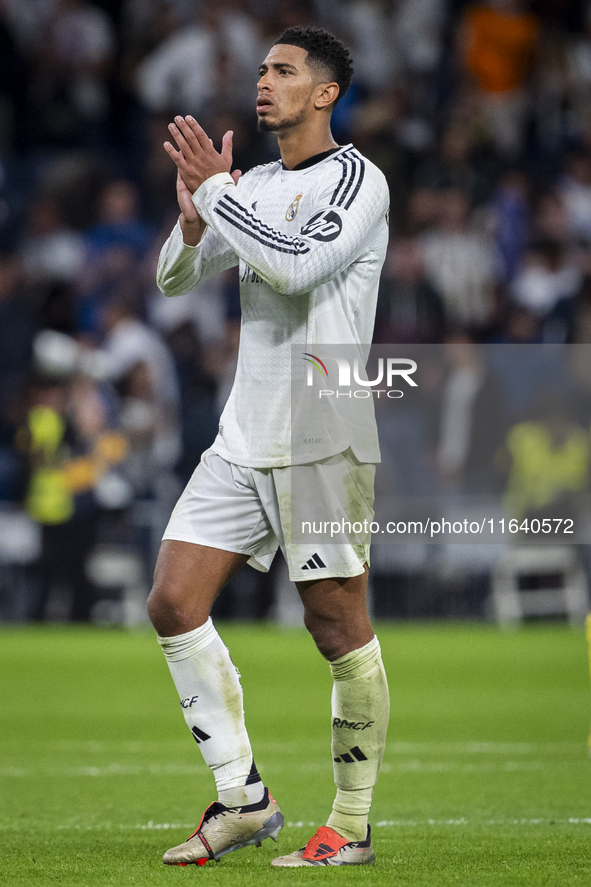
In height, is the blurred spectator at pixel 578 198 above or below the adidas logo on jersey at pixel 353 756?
above

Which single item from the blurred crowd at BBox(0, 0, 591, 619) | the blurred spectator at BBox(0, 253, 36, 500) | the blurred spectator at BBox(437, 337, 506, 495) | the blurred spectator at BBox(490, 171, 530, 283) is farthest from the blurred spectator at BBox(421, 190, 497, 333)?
the blurred spectator at BBox(0, 253, 36, 500)

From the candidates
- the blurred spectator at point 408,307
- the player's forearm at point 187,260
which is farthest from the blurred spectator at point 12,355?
the player's forearm at point 187,260

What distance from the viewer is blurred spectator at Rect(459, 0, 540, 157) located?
46.5ft

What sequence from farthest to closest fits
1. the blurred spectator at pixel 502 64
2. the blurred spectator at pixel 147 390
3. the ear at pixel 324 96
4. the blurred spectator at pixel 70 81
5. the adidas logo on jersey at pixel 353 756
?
the blurred spectator at pixel 70 81, the blurred spectator at pixel 502 64, the blurred spectator at pixel 147 390, the ear at pixel 324 96, the adidas logo on jersey at pixel 353 756

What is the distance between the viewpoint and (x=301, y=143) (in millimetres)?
3910

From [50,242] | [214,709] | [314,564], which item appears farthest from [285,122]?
[50,242]

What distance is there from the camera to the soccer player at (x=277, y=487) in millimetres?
3684

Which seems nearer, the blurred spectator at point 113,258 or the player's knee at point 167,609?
the player's knee at point 167,609

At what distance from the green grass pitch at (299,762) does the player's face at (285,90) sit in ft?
7.00

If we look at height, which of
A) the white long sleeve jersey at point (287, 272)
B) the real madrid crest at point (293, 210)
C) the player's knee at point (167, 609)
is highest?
the real madrid crest at point (293, 210)

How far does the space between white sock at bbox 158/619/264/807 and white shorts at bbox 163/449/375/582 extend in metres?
0.27

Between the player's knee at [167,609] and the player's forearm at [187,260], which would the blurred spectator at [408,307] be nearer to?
the player's forearm at [187,260]

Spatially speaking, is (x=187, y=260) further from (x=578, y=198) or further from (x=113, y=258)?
(x=578, y=198)

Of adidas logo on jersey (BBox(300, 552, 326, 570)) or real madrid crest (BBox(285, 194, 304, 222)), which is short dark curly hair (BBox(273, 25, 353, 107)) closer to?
real madrid crest (BBox(285, 194, 304, 222))
